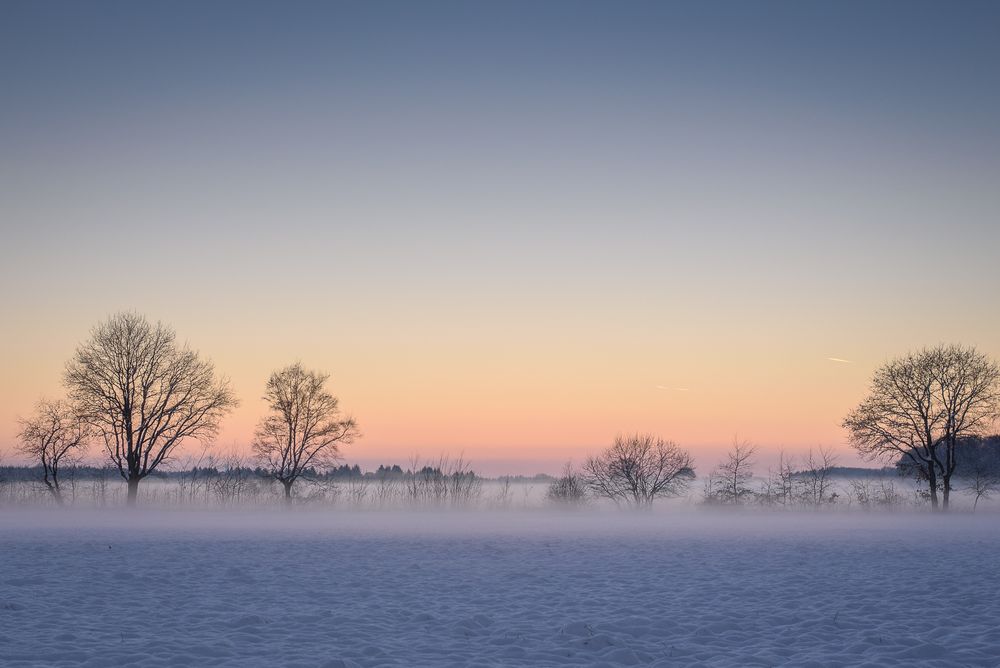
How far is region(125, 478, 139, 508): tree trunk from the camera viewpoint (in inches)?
1867

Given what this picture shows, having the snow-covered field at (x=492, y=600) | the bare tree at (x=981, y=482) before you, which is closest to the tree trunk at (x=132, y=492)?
the snow-covered field at (x=492, y=600)

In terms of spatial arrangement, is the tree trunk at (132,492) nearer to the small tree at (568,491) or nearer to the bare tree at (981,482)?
the small tree at (568,491)

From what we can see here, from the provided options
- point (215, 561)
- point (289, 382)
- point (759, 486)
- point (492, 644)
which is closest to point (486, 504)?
point (289, 382)

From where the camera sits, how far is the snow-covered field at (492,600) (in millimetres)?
11250

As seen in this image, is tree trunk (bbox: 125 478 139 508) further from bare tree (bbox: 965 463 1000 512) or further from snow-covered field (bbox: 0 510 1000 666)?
bare tree (bbox: 965 463 1000 512)

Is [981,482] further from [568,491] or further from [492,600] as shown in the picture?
[492,600]

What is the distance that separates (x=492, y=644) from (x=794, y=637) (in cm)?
534

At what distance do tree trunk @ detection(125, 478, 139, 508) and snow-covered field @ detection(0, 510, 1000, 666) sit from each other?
2043cm

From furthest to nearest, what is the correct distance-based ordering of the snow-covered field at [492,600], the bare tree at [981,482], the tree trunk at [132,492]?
the bare tree at [981,482], the tree trunk at [132,492], the snow-covered field at [492,600]

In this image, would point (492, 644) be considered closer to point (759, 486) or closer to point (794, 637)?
point (794, 637)

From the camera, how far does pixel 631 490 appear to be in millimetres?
56750

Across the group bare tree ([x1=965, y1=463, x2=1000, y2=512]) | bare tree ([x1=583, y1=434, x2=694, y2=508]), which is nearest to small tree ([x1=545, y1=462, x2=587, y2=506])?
bare tree ([x1=583, y1=434, x2=694, y2=508])

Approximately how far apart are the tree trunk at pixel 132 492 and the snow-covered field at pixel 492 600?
20.4m

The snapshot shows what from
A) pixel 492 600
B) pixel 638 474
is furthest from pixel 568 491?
pixel 492 600
